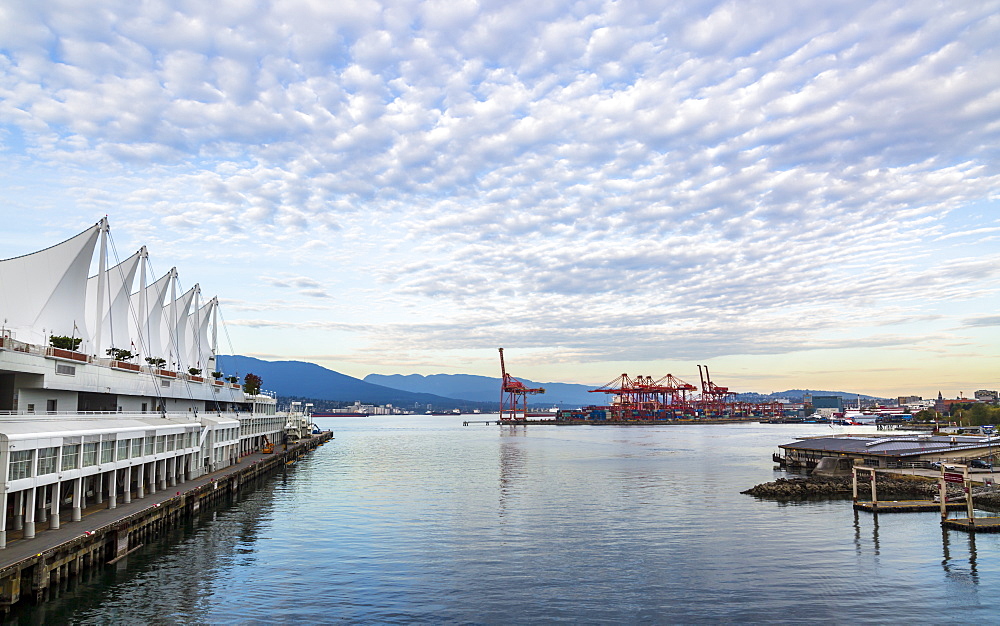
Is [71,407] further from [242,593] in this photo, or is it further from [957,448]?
[957,448]

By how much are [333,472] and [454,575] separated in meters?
43.8

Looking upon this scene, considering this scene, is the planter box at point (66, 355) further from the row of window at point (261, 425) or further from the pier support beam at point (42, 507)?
the row of window at point (261, 425)

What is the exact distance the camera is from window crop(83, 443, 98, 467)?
26625 millimetres

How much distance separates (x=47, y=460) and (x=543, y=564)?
19016 millimetres

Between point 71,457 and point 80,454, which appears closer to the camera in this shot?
point 71,457

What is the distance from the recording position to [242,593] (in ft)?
74.2

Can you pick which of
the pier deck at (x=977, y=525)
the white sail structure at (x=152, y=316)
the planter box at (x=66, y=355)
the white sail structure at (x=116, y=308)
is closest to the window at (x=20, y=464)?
the planter box at (x=66, y=355)

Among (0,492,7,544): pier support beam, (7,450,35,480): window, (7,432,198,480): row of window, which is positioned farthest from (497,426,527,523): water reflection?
(0,492,7,544): pier support beam

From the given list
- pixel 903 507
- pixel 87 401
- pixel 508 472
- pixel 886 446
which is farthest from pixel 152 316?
pixel 886 446

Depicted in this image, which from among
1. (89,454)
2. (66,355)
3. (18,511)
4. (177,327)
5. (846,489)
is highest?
(177,327)

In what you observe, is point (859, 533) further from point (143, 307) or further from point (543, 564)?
point (143, 307)

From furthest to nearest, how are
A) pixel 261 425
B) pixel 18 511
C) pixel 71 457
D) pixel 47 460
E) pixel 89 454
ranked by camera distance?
pixel 261 425, pixel 89 454, pixel 18 511, pixel 71 457, pixel 47 460

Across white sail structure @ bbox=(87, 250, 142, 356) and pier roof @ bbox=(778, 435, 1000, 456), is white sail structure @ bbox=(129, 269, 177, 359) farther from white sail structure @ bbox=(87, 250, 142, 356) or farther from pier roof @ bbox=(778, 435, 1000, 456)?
pier roof @ bbox=(778, 435, 1000, 456)

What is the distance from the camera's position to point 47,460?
23.6 m
